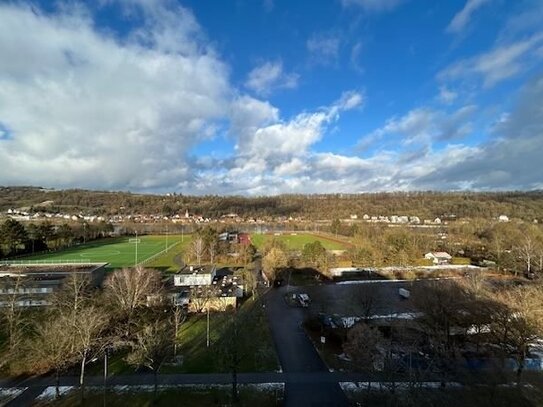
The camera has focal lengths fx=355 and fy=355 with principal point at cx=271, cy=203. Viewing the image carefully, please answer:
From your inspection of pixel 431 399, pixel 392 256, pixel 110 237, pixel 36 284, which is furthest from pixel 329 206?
pixel 431 399

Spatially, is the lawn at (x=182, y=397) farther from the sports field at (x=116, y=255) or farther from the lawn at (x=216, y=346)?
the sports field at (x=116, y=255)

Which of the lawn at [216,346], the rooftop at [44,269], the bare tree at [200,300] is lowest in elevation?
the lawn at [216,346]

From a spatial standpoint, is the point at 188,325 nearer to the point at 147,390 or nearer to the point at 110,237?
the point at 147,390

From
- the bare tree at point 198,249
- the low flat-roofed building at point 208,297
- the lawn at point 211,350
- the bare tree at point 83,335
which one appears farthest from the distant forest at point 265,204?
the bare tree at point 83,335

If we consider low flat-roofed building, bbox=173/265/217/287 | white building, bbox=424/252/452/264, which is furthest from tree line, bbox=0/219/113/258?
white building, bbox=424/252/452/264

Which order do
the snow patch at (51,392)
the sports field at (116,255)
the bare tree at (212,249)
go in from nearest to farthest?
the snow patch at (51,392) → the sports field at (116,255) → the bare tree at (212,249)

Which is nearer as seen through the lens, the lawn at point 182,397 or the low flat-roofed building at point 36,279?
the lawn at point 182,397

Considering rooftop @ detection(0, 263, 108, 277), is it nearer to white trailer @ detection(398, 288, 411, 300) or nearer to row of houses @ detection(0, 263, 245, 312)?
row of houses @ detection(0, 263, 245, 312)
